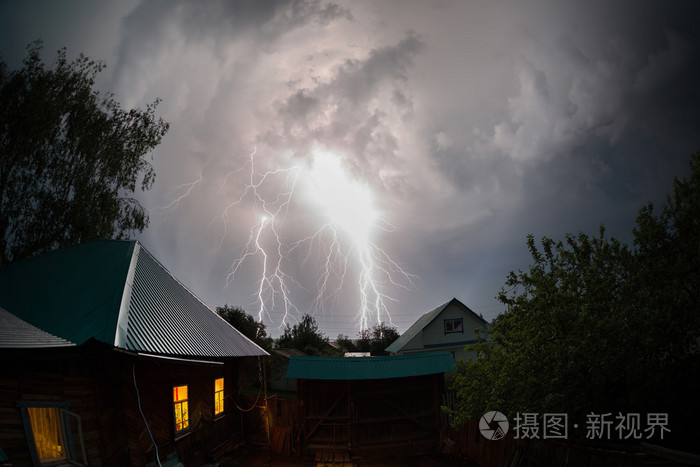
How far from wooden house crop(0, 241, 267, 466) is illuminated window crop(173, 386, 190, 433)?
0.09ft

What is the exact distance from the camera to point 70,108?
17.7 meters

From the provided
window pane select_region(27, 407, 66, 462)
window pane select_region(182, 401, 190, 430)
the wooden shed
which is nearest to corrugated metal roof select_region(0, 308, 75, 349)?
window pane select_region(27, 407, 66, 462)

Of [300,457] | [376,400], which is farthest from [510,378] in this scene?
[300,457]

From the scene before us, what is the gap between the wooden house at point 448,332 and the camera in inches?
964

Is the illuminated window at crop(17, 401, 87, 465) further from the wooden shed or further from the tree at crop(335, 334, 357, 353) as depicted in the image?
the tree at crop(335, 334, 357, 353)

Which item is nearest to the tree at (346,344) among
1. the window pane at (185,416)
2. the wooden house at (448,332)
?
the wooden house at (448,332)

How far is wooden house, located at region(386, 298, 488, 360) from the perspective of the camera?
24484 mm

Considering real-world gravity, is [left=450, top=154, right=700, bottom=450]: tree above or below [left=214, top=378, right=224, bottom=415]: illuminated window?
above

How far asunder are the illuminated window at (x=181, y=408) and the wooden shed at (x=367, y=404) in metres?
3.56

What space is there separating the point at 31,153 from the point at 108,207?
380cm

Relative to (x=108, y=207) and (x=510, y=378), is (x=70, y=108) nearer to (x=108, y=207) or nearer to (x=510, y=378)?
(x=108, y=207)

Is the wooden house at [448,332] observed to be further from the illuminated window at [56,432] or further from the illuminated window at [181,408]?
the illuminated window at [56,432]

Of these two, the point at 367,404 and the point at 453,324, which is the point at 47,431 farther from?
the point at 453,324

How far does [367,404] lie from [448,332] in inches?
524
